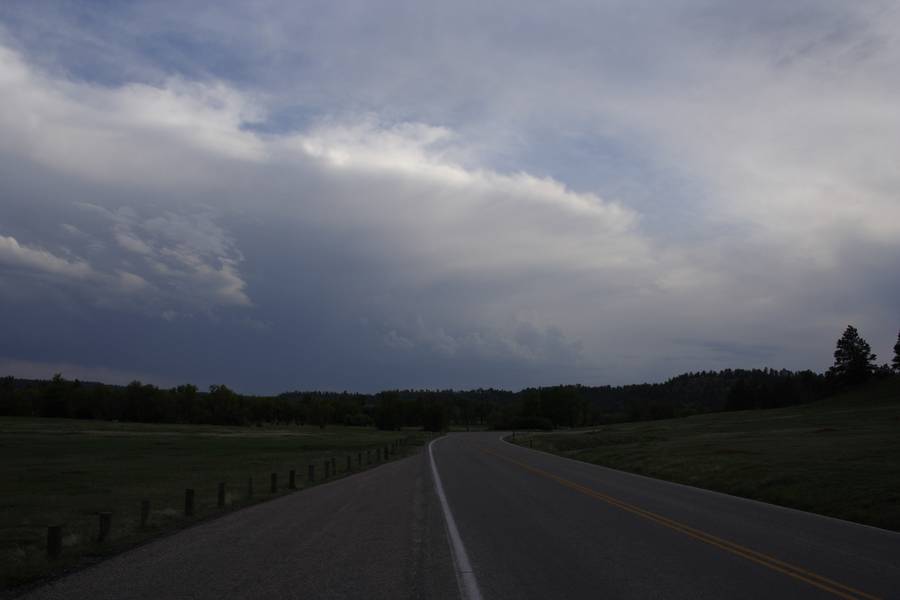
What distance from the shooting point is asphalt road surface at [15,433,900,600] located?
869 centimetres

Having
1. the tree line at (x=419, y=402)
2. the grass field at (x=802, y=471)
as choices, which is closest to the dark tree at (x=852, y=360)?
the tree line at (x=419, y=402)

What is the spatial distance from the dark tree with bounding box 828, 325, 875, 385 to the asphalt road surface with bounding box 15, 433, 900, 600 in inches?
4750

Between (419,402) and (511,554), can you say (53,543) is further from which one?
(419,402)

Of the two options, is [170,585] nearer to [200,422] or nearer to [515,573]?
[515,573]

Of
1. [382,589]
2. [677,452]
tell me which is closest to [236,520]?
[382,589]

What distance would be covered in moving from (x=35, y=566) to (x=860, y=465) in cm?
2224

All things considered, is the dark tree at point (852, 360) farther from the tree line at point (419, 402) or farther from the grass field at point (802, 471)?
the grass field at point (802, 471)

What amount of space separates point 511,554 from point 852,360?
13121 cm

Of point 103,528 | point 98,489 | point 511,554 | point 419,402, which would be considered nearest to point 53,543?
point 103,528

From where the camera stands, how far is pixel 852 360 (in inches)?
4902

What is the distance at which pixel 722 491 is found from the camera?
22453 mm

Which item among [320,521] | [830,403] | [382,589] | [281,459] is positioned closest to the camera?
[382,589]

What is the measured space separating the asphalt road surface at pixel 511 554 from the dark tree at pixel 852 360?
120646 millimetres

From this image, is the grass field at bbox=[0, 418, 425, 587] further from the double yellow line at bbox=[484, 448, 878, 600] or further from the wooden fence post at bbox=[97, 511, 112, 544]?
the double yellow line at bbox=[484, 448, 878, 600]
